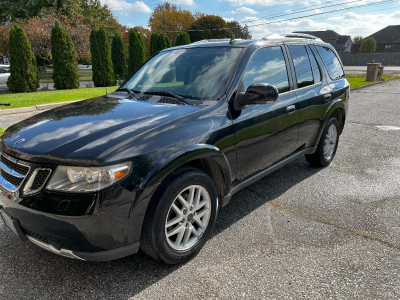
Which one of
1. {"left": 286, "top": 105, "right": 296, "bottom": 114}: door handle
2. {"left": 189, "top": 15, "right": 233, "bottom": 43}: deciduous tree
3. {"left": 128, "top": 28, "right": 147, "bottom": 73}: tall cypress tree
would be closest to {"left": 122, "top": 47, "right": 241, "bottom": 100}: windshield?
{"left": 286, "top": 105, "right": 296, "bottom": 114}: door handle

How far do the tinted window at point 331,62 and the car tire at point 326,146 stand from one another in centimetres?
68

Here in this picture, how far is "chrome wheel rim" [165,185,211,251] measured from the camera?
2.54 metres

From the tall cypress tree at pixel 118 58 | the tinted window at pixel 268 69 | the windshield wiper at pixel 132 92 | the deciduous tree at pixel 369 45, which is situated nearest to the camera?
the tinted window at pixel 268 69

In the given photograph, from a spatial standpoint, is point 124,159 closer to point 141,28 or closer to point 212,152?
point 212,152

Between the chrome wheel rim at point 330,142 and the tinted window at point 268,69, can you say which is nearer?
the tinted window at point 268,69

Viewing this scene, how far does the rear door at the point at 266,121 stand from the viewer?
3.12 m

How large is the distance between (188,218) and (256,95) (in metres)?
1.26

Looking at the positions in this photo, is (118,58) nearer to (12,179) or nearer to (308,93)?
(308,93)

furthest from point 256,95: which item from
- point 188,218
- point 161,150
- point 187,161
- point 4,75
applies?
point 4,75

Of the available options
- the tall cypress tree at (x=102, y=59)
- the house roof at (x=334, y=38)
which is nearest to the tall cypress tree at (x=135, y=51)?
the tall cypress tree at (x=102, y=59)

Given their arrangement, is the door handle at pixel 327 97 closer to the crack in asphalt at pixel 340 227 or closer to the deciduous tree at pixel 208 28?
the crack in asphalt at pixel 340 227

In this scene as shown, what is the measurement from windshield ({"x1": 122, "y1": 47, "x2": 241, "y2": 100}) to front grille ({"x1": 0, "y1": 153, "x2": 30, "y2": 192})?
1.54m

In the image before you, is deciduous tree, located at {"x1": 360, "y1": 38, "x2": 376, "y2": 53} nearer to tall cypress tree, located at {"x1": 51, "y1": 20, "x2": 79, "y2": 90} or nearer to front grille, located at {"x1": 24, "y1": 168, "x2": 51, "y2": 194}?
tall cypress tree, located at {"x1": 51, "y1": 20, "x2": 79, "y2": 90}

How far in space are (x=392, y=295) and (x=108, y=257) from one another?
6.54 ft
